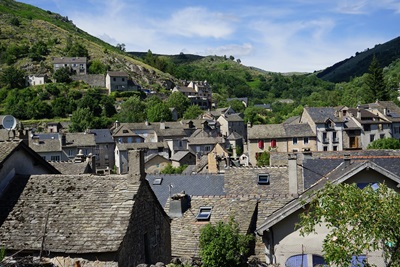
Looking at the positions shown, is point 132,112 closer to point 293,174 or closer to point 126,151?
point 126,151

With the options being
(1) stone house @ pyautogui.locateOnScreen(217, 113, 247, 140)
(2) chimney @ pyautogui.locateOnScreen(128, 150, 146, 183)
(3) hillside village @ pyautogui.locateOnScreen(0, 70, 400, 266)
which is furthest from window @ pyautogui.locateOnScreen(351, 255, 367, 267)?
(1) stone house @ pyautogui.locateOnScreen(217, 113, 247, 140)

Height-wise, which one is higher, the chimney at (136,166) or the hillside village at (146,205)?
the chimney at (136,166)

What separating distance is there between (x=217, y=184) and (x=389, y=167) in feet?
41.2

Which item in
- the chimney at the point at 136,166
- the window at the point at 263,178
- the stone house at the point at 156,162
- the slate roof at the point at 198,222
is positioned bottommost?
the stone house at the point at 156,162

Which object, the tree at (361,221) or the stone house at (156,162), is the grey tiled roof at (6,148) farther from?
the stone house at (156,162)

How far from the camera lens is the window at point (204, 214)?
2033 centimetres

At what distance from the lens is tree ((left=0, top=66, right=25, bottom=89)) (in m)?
139

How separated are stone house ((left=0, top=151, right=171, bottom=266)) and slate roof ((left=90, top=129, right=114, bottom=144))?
70.2 m

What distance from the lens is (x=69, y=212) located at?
1420 centimetres

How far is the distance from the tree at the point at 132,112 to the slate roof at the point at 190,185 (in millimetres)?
82556

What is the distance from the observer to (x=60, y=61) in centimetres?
15662

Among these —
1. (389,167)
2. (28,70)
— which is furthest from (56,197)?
(28,70)

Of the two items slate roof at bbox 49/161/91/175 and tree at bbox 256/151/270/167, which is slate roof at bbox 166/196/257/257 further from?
tree at bbox 256/151/270/167

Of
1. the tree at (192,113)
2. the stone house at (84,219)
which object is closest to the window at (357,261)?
the stone house at (84,219)
